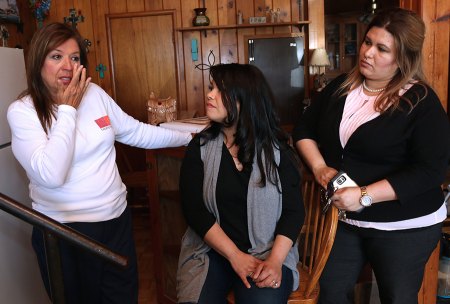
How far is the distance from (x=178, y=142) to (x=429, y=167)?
3.50ft

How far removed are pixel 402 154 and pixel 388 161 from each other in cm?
5

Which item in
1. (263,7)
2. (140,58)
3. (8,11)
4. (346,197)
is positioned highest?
(263,7)

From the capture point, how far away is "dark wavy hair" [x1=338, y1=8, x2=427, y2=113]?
133 cm

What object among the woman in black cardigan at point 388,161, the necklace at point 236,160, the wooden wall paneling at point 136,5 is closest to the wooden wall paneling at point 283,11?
the wooden wall paneling at point 136,5

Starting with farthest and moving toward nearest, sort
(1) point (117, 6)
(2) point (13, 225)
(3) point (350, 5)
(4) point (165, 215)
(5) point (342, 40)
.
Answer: (5) point (342, 40) → (3) point (350, 5) → (1) point (117, 6) → (4) point (165, 215) → (2) point (13, 225)

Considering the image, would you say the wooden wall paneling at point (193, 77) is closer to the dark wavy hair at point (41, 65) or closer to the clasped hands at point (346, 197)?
the dark wavy hair at point (41, 65)

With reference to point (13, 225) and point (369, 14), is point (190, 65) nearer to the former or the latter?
point (13, 225)

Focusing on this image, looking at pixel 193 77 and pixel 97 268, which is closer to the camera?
pixel 97 268

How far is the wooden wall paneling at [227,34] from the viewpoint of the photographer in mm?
4434

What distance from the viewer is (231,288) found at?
4.91 feet

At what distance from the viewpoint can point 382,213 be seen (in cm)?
140

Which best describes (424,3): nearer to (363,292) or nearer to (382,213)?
(382,213)

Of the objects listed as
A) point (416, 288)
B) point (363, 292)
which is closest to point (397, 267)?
point (416, 288)

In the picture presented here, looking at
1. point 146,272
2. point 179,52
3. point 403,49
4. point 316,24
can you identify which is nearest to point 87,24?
point 179,52
